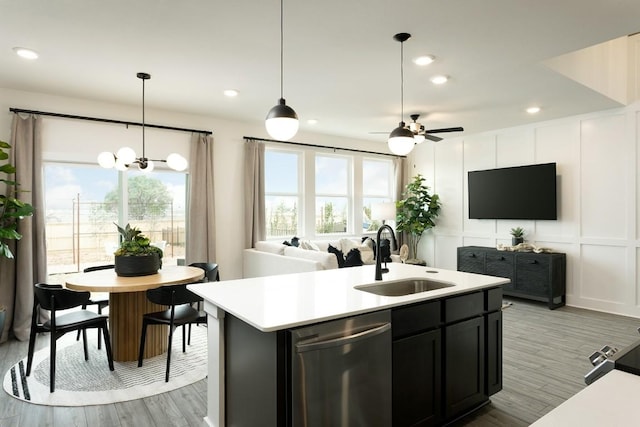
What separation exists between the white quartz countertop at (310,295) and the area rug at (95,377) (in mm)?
1193

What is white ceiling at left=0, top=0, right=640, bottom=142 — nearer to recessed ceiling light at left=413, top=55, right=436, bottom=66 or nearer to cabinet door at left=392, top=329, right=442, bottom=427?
recessed ceiling light at left=413, top=55, right=436, bottom=66

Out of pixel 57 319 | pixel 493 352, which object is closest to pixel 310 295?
pixel 493 352

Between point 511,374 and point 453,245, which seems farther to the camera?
point 453,245

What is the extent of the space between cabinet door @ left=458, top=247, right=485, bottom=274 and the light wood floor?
1.59 metres

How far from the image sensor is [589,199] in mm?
5375

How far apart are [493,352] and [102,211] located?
4.73 meters

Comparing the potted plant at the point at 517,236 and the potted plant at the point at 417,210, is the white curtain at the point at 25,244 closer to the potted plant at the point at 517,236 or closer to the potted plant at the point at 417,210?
the potted plant at the point at 417,210

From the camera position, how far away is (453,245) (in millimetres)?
7176

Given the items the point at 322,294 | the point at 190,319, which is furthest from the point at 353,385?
the point at 190,319

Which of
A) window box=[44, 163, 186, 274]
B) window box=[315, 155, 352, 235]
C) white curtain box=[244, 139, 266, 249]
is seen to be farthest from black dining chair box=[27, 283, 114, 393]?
window box=[315, 155, 352, 235]

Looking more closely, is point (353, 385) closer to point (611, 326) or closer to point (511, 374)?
point (511, 374)

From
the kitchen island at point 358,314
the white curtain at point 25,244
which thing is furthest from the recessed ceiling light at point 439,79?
the white curtain at point 25,244

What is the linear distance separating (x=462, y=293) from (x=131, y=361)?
9.65 feet

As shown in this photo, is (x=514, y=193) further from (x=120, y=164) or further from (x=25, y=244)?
(x=25, y=244)
